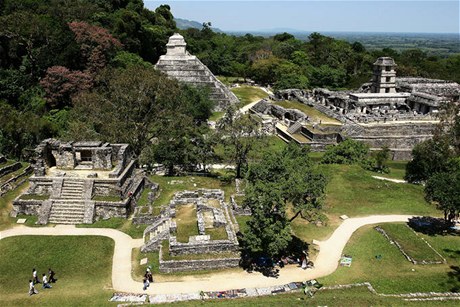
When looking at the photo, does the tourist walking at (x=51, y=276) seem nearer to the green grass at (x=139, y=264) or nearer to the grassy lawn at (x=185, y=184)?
the green grass at (x=139, y=264)

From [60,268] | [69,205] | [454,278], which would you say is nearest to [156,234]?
[60,268]

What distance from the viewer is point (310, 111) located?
5950 cm

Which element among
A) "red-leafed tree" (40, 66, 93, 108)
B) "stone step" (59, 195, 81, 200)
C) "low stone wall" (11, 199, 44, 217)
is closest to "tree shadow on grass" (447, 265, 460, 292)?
"stone step" (59, 195, 81, 200)

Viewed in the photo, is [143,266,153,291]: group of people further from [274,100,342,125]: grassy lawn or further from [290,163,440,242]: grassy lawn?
[274,100,342,125]: grassy lawn

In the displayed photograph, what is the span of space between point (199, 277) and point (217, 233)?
3.18 m

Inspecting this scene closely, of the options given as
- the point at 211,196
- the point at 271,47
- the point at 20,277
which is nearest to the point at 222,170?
the point at 211,196

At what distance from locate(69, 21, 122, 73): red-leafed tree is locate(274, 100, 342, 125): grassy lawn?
2840 cm

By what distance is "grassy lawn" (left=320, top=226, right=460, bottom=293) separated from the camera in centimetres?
1941

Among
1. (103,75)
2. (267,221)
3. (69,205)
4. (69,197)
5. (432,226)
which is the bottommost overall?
(432,226)

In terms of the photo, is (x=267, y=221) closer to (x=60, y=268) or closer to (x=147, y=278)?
(x=147, y=278)

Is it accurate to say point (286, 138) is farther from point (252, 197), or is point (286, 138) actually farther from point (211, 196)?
point (252, 197)

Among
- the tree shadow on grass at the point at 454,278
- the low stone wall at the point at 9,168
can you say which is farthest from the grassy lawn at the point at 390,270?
the low stone wall at the point at 9,168

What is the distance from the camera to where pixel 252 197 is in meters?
19.7

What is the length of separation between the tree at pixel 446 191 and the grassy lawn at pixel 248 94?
4662 cm
